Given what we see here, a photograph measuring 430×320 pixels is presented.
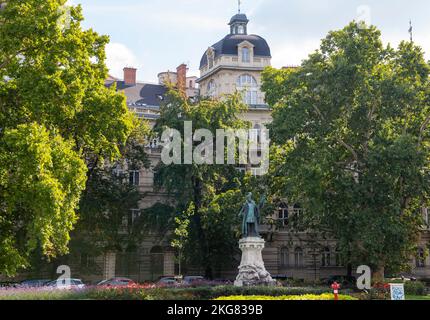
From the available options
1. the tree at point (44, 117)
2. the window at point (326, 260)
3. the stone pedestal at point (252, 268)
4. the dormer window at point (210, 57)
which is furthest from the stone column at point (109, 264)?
the tree at point (44, 117)

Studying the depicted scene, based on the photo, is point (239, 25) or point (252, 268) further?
point (239, 25)

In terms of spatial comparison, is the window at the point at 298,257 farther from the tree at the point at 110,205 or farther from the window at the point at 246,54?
the window at the point at 246,54

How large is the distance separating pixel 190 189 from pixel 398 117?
16.2 meters

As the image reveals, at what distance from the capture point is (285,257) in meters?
58.8

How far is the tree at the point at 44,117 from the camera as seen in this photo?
25.5 metres

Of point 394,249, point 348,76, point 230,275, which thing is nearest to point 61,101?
point 348,76

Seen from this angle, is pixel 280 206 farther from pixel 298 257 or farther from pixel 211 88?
pixel 211 88

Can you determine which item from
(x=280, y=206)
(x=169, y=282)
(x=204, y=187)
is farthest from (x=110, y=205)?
(x=280, y=206)

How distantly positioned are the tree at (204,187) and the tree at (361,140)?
5611 mm

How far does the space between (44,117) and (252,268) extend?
42.5 ft

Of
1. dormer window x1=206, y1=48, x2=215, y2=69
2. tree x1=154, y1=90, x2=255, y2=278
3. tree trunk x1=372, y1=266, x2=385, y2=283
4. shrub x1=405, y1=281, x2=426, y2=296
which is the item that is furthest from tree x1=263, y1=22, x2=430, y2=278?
dormer window x1=206, y1=48, x2=215, y2=69

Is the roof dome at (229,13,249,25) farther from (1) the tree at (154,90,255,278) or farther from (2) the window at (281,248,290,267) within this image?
(2) the window at (281,248,290,267)

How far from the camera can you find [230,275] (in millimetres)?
53500
